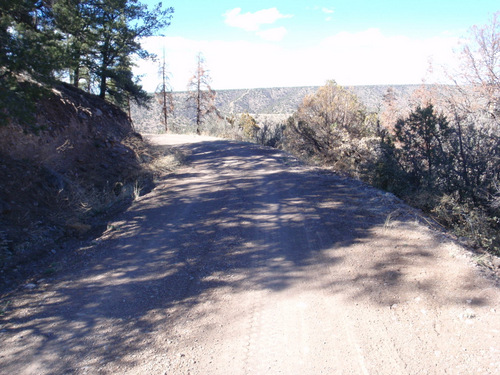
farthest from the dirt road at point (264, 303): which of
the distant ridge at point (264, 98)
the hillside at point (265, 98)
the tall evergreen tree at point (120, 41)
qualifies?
the distant ridge at point (264, 98)

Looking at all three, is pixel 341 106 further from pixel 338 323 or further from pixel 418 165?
pixel 338 323

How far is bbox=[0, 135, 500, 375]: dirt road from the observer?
311cm

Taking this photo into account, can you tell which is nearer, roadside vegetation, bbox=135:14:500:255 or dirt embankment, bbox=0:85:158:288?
dirt embankment, bbox=0:85:158:288

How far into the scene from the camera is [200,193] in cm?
848

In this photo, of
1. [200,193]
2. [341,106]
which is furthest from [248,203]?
[341,106]

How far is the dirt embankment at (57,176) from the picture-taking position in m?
5.64

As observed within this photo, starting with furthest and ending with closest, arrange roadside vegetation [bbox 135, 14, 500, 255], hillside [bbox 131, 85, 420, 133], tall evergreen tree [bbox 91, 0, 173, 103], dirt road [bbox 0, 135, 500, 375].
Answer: hillside [bbox 131, 85, 420, 133] → tall evergreen tree [bbox 91, 0, 173, 103] → roadside vegetation [bbox 135, 14, 500, 255] → dirt road [bbox 0, 135, 500, 375]

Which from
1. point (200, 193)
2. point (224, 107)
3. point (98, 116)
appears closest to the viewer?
point (200, 193)

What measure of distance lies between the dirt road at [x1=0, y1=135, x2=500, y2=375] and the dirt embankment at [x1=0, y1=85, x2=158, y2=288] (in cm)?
83

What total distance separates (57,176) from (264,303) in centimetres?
577

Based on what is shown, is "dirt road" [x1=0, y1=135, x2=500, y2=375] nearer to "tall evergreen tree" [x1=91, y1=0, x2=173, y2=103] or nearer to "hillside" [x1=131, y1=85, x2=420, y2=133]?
"tall evergreen tree" [x1=91, y1=0, x2=173, y2=103]

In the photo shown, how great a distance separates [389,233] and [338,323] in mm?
2399

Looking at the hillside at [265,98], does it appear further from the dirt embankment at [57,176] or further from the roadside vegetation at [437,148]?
the dirt embankment at [57,176]

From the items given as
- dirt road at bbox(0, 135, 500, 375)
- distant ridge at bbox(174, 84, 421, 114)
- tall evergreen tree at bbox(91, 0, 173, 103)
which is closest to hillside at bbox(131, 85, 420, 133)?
distant ridge at bbox(174, 84, 421, 114)
